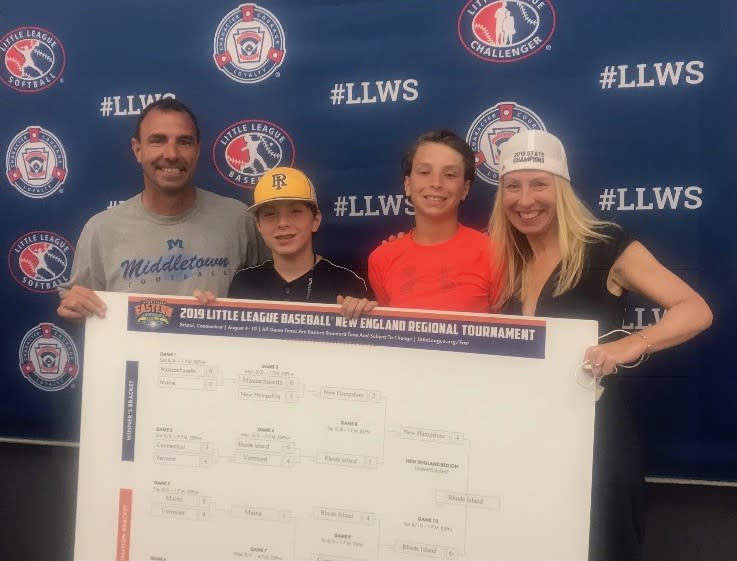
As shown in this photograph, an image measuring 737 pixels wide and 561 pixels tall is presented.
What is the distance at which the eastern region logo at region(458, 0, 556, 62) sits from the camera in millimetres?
1681

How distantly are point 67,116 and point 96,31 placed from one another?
1.12 feet

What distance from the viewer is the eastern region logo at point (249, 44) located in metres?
1.85

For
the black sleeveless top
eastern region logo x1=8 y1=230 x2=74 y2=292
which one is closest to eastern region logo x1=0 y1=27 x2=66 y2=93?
eastern region logo x1=8 y1=230 x2=74 y2=292

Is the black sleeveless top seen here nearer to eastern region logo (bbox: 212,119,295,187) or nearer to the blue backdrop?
the blue backdrop

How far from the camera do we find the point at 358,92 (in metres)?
1.81

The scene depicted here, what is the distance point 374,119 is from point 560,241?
851mm

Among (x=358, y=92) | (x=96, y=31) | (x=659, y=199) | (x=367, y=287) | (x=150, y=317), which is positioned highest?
(x=96, y=31)

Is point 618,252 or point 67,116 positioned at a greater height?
point 67,116

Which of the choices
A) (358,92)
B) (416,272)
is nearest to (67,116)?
(358,92)

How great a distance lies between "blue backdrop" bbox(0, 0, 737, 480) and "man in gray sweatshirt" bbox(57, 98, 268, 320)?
263mm

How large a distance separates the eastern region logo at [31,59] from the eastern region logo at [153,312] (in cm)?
133

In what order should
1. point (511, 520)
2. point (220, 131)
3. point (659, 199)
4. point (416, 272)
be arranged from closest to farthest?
point (511, 520) → point (416, 272) → point (659, 199) → point (220, 131)

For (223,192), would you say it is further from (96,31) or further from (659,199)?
(659,199)

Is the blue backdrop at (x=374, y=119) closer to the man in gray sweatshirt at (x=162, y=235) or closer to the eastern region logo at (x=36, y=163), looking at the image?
the eastern region logo at (x=36, y=163)
